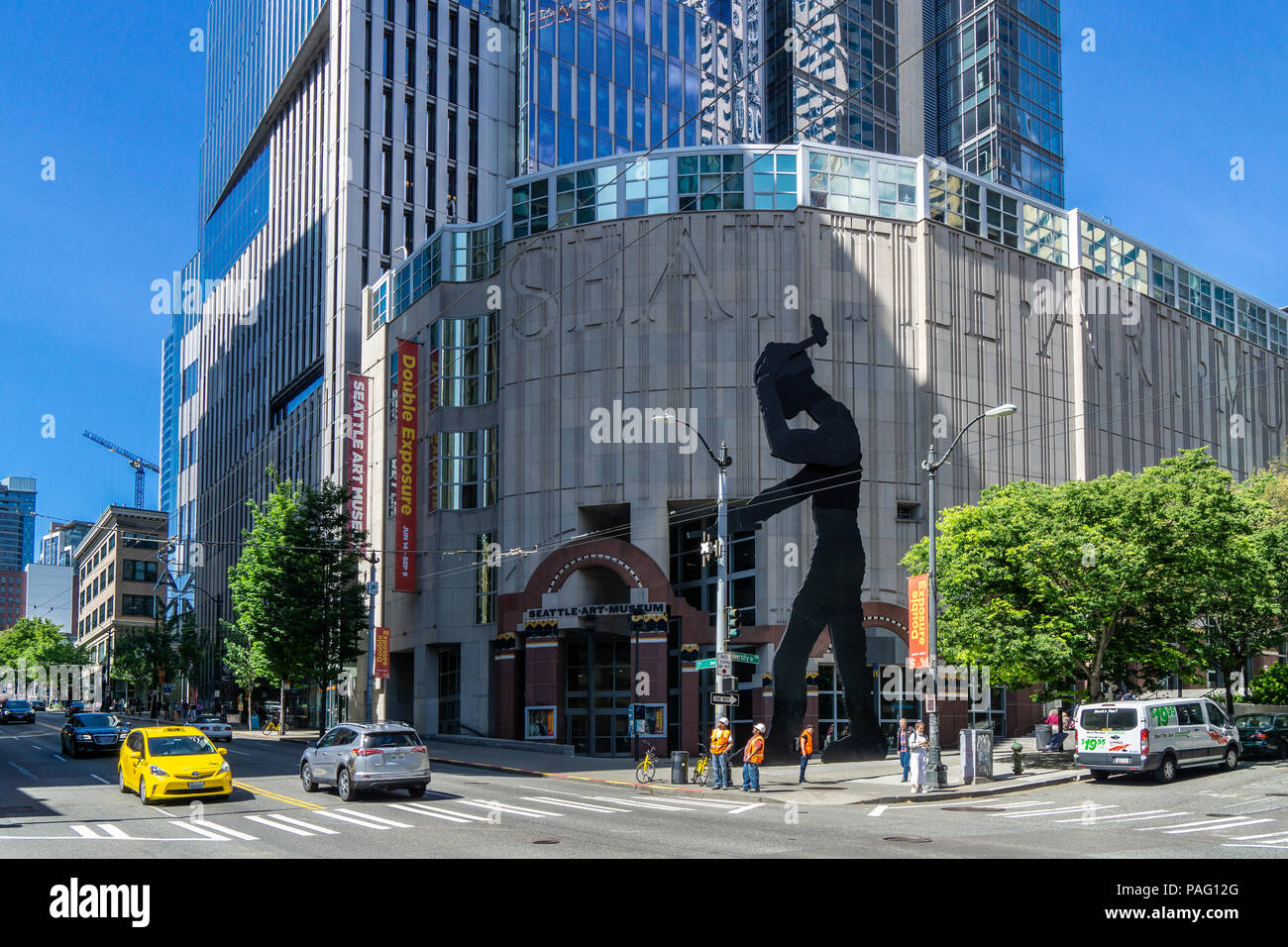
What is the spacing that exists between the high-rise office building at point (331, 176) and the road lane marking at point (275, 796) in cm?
3615

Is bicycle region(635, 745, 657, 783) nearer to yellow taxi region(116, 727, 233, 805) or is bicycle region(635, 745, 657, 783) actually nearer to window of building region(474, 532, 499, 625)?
yellow taxi region(116, 727, 233, 805)

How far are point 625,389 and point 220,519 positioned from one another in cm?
6813

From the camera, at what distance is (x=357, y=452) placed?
65562mm

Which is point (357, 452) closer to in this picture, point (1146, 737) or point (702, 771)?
point (702, 771)

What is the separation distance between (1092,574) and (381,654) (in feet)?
115

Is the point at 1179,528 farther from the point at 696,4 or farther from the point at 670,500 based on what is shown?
the point at 696,4

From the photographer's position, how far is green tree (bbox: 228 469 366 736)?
2248 inches

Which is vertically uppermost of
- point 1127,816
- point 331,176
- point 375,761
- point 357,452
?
point 331,176

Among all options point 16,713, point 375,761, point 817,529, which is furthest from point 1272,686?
point 16,713

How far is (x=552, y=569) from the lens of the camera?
4984cm

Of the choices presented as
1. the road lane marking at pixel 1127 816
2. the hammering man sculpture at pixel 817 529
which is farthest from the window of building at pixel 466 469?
the road lane marking at pixel 1127 816

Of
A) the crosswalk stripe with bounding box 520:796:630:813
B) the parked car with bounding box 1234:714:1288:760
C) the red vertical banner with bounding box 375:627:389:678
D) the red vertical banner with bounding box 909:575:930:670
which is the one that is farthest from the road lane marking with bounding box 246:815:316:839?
the red vertical banner with bounding box 375:627:389:678

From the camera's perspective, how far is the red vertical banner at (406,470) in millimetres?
59656
